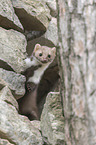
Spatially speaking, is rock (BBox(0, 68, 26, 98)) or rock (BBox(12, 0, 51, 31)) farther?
rock (BBox(12, 0, 51, 31))

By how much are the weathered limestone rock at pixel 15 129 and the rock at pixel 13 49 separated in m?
0.71

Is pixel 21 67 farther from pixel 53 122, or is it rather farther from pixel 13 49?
pixel 53 122

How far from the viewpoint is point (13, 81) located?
2578 mm

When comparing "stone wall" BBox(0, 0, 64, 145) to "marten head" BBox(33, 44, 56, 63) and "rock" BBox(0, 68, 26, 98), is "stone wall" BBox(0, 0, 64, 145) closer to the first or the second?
"rock" BBox(0, 68, 26, 98)

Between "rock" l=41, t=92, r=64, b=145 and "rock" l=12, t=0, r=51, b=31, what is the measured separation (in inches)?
63.2

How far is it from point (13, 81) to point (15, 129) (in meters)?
0.85

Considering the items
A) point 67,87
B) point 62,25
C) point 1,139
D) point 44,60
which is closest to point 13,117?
point 1,139

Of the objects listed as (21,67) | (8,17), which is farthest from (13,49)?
(8,17)

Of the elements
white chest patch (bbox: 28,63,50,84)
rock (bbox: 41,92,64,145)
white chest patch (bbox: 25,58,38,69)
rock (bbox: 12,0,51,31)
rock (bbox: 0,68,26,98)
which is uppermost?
rock (bbox: 12,0,51,31)

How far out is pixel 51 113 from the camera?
188cm

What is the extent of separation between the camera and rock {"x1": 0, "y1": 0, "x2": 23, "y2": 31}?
278 centimetres

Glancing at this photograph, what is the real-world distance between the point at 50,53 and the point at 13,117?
1.50 m

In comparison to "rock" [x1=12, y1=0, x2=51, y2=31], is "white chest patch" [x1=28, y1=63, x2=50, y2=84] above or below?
below

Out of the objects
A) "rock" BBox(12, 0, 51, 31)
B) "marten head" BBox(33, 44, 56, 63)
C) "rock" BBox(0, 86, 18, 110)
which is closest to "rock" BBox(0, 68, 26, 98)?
"rock" BBox(0, 86, 18, 110)
